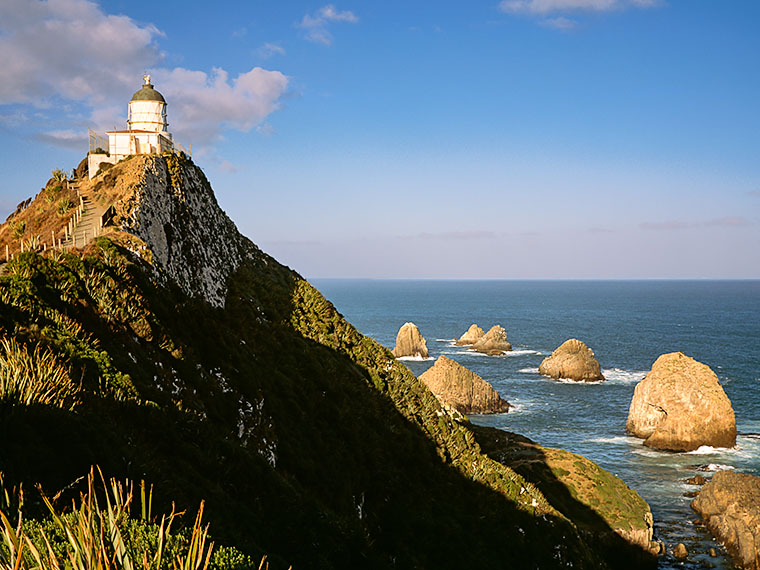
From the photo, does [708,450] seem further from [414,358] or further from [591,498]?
[414,358]

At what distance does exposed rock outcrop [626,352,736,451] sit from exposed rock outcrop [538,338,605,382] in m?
33.3

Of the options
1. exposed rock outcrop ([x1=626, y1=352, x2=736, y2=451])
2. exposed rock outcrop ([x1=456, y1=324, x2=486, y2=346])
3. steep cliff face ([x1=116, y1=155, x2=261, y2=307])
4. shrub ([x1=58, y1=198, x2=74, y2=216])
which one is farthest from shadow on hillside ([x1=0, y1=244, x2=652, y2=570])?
exposed rock outcrop ([x1=456, y1=324, x2=486, y2=346])

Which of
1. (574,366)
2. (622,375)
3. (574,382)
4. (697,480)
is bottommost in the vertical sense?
(697,480)

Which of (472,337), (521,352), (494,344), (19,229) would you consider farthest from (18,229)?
(472,337)

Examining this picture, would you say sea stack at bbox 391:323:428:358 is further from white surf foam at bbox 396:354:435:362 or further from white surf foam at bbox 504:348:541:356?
white surf foam at bbox 504:348:541:356

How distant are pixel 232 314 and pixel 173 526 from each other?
837 inches

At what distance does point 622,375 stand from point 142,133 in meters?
104

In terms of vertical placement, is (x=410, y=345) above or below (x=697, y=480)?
above

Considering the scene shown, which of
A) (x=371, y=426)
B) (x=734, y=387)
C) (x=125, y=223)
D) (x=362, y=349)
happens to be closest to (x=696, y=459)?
(x=734, y=387)

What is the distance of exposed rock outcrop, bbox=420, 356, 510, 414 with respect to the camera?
89188 millimetres

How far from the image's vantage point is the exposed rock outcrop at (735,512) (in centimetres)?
4403

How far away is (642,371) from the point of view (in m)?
118

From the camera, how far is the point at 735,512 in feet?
158

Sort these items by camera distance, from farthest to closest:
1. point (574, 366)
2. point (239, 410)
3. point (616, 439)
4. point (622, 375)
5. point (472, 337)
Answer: point (472, 337) → point (622, 375) → point (574, 366) → point (616, 439) → point (239, 410)
